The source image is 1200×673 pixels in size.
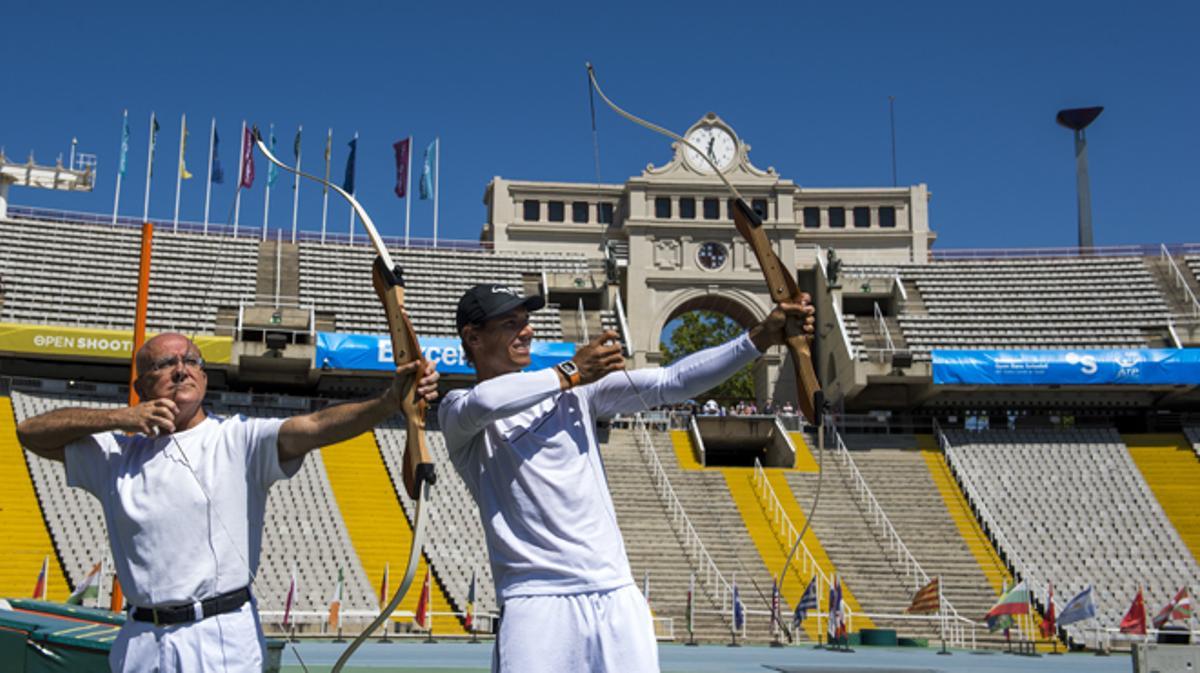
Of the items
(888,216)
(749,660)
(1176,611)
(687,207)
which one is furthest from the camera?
(888,216)

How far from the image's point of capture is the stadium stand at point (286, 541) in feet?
76.2

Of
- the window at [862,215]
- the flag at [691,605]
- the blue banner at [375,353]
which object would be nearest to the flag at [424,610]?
the flag at [691,605]

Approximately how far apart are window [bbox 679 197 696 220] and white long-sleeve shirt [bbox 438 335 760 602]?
124ft

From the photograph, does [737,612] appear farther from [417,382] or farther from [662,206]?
[662,206]

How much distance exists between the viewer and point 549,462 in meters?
3.99

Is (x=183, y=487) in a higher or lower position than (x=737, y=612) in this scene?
higher

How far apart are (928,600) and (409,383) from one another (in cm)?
2125

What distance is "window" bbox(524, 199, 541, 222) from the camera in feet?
148

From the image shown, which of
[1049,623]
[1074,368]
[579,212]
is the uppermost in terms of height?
[579,212]

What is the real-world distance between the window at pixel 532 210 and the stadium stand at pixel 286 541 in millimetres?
18420

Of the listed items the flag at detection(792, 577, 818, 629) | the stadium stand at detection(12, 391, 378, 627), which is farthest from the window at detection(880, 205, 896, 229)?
the flag at detection(792, 577, 818, 629)

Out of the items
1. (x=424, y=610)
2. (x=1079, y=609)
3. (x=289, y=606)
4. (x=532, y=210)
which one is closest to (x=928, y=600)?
(x=1079, y=609)

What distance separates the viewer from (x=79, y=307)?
3372 centimetres

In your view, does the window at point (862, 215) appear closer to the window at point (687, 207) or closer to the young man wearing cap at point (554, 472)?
the window at point (687, 207)
